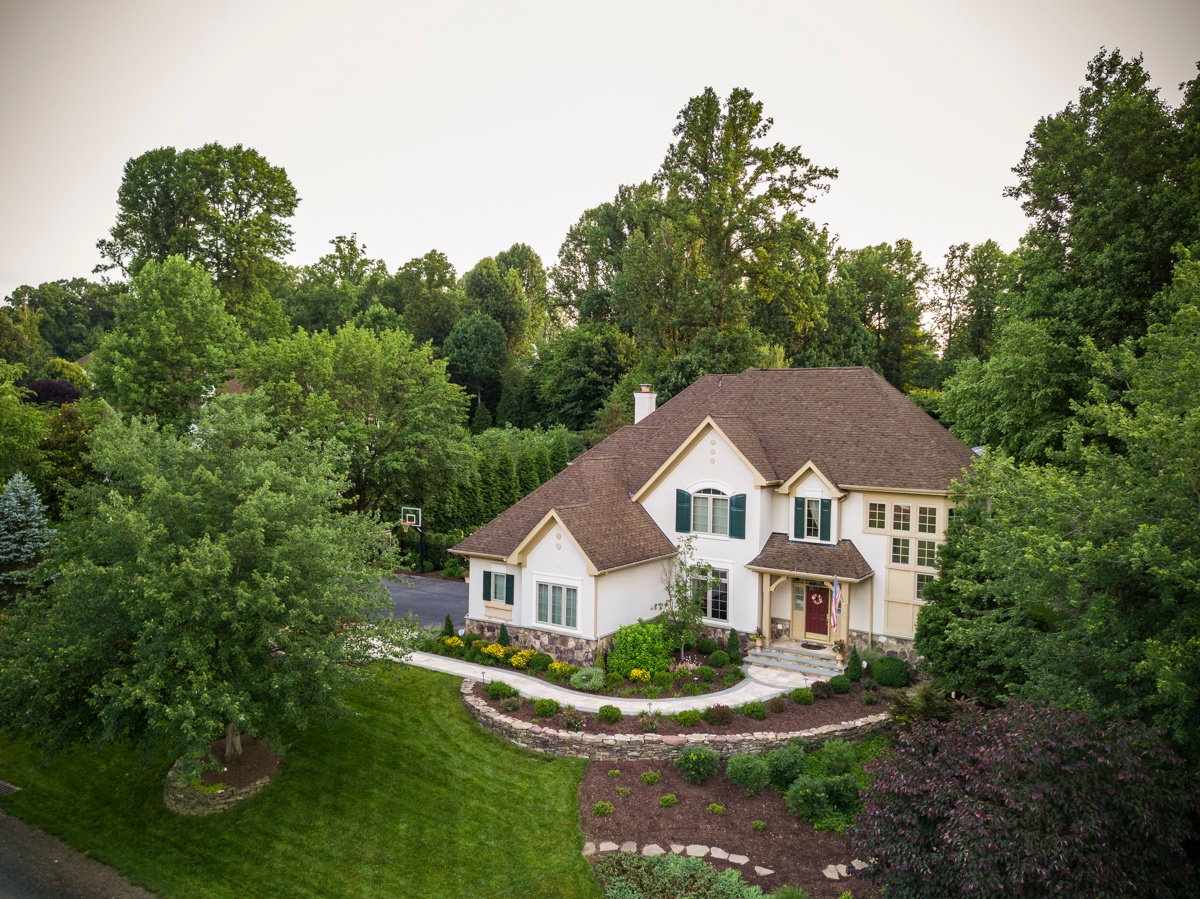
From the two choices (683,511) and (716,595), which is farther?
(683,511)

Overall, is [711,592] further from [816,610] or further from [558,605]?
[558,605]

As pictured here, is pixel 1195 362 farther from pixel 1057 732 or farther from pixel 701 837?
pixel 701 837

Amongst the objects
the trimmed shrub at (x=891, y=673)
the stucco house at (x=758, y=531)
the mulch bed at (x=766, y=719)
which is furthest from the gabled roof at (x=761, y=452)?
the trimmed shrub at (x=891, y=673)

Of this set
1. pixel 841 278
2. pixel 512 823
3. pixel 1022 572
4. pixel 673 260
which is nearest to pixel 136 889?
pixel 512 823

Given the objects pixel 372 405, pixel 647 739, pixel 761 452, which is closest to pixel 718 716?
pixel 647 739

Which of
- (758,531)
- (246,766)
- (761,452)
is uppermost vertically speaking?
(761,452)

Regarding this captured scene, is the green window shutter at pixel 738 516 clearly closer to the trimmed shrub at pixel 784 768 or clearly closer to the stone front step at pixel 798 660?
the stone front step at pixel 798 660

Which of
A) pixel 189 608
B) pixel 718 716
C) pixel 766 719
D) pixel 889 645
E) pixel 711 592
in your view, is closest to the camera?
pixel 189 608
